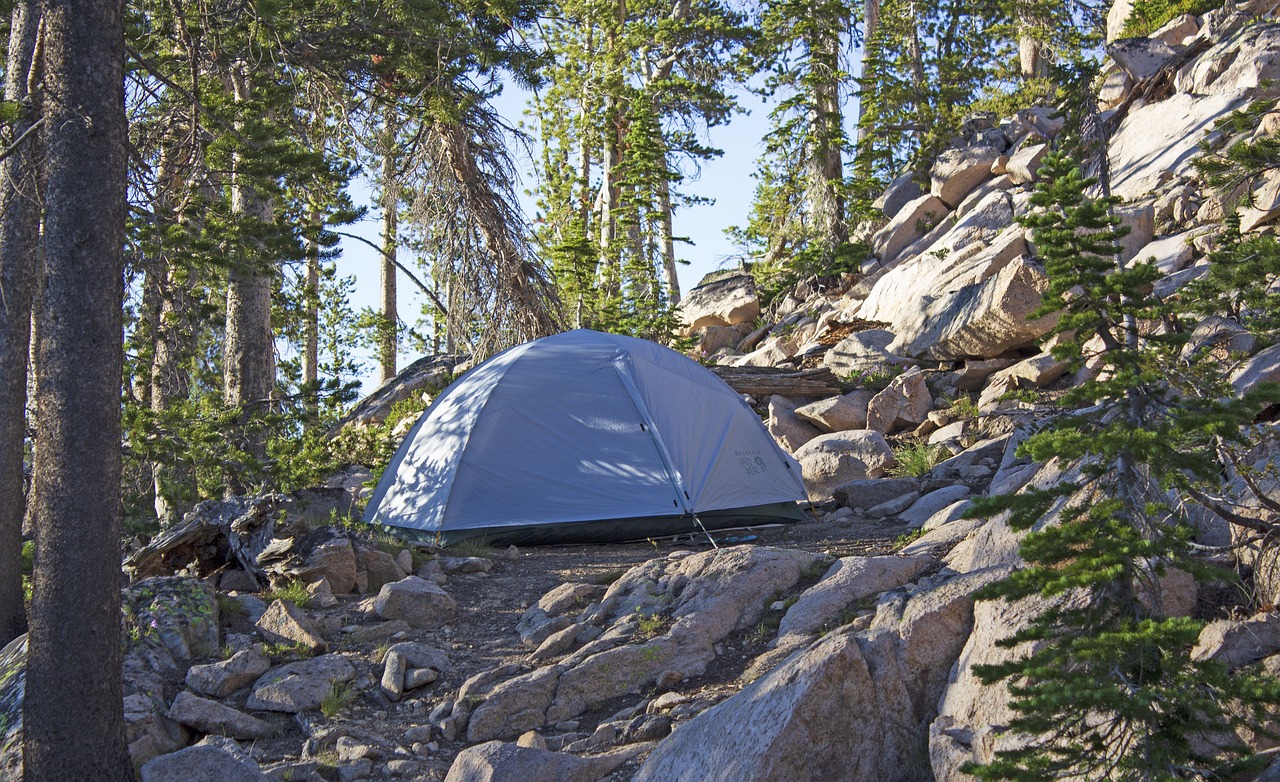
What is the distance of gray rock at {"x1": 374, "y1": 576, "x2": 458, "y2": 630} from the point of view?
7.20 metres

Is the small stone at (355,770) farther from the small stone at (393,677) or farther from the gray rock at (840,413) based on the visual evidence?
the gray rock at (840,413)

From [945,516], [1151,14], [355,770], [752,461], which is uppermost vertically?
[1151,14]

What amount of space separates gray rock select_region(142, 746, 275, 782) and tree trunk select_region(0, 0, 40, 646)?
3961 millimetres

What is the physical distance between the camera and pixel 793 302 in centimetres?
1973

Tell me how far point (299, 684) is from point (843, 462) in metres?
7.42

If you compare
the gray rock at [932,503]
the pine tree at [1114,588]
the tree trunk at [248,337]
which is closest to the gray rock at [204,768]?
the pine tree at [1114,588]

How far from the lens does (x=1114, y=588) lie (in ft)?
11.1

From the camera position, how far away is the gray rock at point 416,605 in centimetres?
720

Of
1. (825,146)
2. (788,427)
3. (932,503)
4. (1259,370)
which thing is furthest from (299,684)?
(825,146)

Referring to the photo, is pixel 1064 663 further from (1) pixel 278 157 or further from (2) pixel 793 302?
(2) pixel 793 302

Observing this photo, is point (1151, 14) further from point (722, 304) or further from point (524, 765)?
point (524, 765)

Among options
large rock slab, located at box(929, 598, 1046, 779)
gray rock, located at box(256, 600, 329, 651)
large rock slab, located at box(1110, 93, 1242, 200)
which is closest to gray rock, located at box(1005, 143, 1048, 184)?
large rock slab, located at box(1110, 93, 1242, 200)

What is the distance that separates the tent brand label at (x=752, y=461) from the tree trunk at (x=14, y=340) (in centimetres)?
661

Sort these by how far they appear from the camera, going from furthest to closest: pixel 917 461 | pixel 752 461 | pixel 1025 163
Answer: pixel 1025 163 → pixel 917 461 → pixel 752 461
